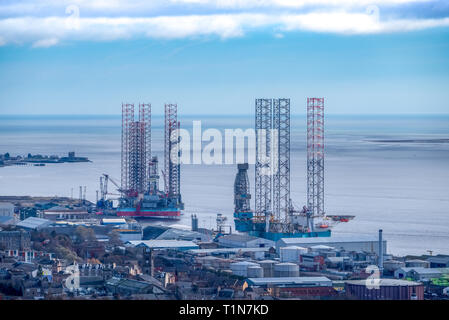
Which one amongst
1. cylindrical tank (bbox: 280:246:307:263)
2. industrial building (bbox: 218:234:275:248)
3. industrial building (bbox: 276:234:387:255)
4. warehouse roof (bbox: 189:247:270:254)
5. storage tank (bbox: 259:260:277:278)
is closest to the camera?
storage tank (bbox: 259:260:277:278)

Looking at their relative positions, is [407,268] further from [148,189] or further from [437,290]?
Answer: [148,189]

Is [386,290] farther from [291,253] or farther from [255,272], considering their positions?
[291,253]

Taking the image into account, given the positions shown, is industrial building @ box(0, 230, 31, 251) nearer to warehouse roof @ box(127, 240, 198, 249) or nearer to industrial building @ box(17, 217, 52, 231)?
warehouse roof @ box(127, 240, 198, 249)

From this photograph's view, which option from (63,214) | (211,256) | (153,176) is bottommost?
(211,256)

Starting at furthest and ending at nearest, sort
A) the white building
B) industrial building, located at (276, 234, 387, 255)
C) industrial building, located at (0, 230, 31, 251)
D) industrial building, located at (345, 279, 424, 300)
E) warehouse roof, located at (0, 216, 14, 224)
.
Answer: the white building < warehouse roof, located at (0, 216, 14, 224) < industrial building, located at (276, 234, 387, 255) < industrial building, located at (0, 230, 31, 251) < industrial building, located at (345, 279, 424, 300)

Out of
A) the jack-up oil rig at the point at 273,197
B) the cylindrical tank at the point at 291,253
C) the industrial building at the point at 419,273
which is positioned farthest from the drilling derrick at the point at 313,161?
the industrial building at the point at 419,273

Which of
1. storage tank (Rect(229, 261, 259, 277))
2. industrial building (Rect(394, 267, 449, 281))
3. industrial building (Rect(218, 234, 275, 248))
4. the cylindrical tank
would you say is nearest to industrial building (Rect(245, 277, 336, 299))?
storage tank (Rect(229, 261, 259, 277))

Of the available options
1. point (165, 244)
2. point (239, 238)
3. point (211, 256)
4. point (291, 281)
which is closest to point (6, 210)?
point (165, 244)

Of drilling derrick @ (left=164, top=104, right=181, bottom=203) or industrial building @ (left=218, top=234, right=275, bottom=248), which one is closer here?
industrial building @ (left=218, top=234, right=275, bottom=248)

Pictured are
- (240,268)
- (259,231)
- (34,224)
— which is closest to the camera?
(240,268)
